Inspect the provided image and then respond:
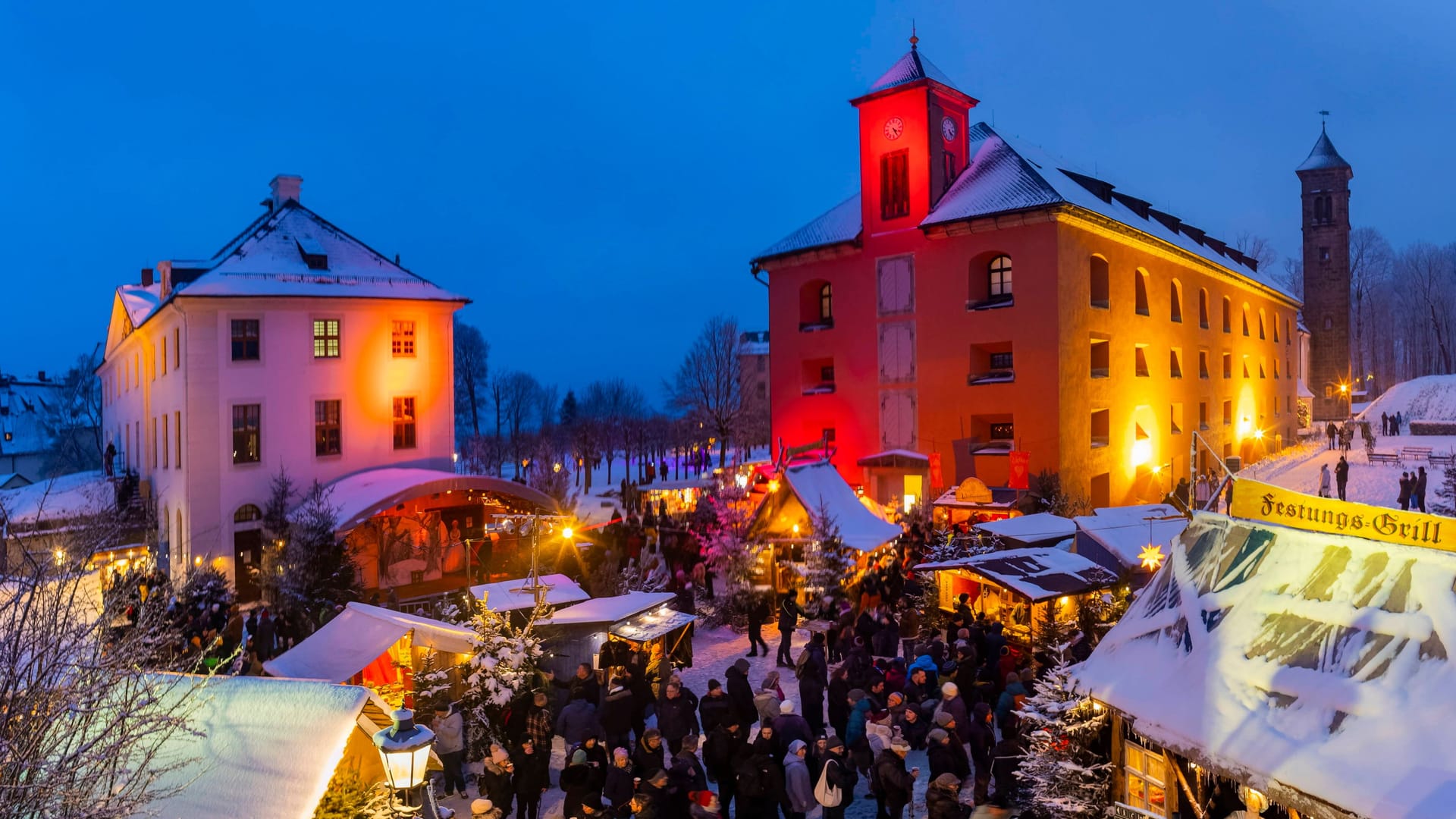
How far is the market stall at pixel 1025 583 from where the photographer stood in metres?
14.6

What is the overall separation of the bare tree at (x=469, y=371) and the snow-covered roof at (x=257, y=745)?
5254 cm

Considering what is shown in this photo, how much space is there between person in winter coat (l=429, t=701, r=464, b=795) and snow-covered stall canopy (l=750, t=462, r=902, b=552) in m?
9.68

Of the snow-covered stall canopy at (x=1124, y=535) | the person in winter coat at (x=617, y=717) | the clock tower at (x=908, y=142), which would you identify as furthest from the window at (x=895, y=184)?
the person in winter coat at (x=617, y=717)

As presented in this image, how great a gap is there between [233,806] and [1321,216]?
6841 centimetres

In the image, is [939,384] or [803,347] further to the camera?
[803,347]

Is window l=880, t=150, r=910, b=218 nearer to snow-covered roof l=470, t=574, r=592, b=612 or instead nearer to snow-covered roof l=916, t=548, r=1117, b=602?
snow-covered roof l=916, t=548, r=1117, b=602

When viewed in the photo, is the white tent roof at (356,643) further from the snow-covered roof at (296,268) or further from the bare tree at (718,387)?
the bare tree at (718,387)

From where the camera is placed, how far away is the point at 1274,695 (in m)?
6.46

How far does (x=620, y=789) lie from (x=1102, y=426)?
81.2 feet

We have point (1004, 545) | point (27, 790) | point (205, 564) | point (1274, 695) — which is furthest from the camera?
point (205, 564)

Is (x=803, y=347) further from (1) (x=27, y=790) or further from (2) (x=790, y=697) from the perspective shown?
(1) (x=27, y=790)

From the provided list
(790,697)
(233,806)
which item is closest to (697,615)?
(790,697)

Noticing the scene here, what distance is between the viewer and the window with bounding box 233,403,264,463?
80.1 ft

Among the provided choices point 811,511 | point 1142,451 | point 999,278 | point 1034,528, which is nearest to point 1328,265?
point 1142,451
